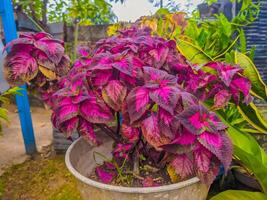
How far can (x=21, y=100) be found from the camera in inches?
64.1

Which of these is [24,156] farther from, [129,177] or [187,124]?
[187,124]

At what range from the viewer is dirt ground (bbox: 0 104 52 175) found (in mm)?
1702

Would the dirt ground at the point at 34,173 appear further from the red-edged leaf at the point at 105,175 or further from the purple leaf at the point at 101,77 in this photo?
the purple leaf at the point at 101,77

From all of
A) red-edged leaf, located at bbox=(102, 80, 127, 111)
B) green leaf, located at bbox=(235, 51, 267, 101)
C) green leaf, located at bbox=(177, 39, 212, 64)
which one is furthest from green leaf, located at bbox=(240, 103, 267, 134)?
red-edged leaf, located at bbox=(102, 80, 127, 111)

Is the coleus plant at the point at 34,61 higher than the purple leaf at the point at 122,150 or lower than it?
higher

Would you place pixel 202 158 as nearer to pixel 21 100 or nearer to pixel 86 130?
pixel 86 130

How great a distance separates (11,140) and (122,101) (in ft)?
5.13

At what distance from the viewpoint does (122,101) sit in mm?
632

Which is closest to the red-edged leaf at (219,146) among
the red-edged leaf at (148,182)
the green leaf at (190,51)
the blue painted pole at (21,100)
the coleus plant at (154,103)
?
the coleus plant at (154,103)

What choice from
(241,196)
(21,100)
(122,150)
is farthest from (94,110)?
(21,100)

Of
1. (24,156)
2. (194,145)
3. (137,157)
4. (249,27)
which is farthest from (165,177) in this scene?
(24,156)

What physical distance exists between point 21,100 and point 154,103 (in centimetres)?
120

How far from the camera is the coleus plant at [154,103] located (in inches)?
23.5

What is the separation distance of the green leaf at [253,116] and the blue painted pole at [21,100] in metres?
0.99
